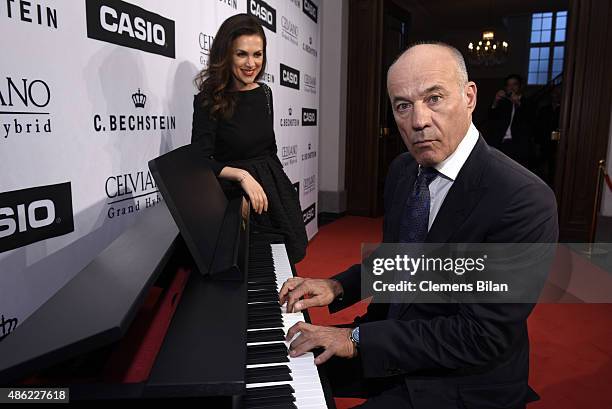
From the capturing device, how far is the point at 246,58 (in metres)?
2.17

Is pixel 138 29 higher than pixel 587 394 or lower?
higher

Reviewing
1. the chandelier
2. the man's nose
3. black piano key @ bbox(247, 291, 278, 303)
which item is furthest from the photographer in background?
black piano key @ bbox(247, 291, 278, 303)

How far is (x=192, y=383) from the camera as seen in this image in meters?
0.70

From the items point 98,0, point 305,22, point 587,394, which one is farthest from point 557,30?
point 98,0

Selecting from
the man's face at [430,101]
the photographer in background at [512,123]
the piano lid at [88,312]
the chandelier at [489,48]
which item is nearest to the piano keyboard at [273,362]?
the piano lid at [88,312]

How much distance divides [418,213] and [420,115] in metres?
0.26

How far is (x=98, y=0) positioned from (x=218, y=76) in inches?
21.1

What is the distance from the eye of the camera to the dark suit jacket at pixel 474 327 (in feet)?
3.50

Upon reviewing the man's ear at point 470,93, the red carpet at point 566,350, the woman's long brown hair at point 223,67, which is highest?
the woman's long brown hair at point 223,67

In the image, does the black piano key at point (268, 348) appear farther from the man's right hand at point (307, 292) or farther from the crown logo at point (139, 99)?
the crown logo at point (139, 99)

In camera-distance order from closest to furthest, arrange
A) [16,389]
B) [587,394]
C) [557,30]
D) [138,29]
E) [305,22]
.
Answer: [16,389] → [138,29] → [587,394] → [305,22] → [557,30]

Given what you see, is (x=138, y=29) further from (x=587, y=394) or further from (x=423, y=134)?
(x=587, y=394)

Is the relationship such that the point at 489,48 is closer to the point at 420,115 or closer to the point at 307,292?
the point at 420,115

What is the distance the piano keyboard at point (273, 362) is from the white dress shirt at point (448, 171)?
45 centimetres
